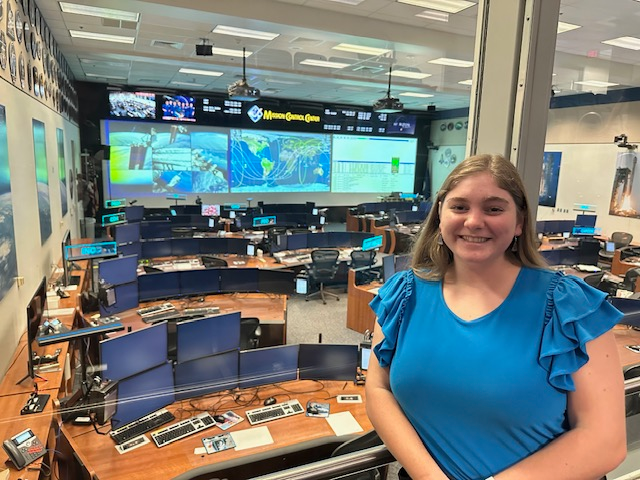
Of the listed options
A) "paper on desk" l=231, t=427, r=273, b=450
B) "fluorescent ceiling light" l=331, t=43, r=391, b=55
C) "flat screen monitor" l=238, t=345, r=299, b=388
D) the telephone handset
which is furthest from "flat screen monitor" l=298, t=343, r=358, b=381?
"fluorescent ceiling light" l=331, t=43, r=391, b=55

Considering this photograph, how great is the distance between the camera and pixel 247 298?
19.7 ft

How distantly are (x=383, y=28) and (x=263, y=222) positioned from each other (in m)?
4.50

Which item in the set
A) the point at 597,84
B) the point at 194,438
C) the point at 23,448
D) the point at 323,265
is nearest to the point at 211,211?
the point at 323,265

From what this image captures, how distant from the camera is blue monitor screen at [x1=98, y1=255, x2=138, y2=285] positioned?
5078 mm

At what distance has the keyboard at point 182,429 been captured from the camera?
10.0 feet

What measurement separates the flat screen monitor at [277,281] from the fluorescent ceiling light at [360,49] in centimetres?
370

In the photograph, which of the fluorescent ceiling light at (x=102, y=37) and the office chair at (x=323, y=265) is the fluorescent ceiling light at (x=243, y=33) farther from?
the office chair at (x=323, y=265)

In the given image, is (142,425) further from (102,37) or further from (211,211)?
(211,211)

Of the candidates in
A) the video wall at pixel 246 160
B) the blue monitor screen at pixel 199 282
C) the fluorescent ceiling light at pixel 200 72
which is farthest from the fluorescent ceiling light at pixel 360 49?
the video wall at pixel 246 160

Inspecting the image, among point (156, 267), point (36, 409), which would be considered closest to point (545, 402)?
point (36, 409)

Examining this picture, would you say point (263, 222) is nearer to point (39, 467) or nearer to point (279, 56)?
point (279, 56)

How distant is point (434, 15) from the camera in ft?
18.7

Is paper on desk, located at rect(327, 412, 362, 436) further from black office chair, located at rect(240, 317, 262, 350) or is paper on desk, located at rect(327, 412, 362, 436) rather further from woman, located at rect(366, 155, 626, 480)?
woman, located at rect(366, 155, 626, 480)

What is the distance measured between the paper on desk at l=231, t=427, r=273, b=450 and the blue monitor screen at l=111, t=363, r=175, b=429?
2.28 ft
